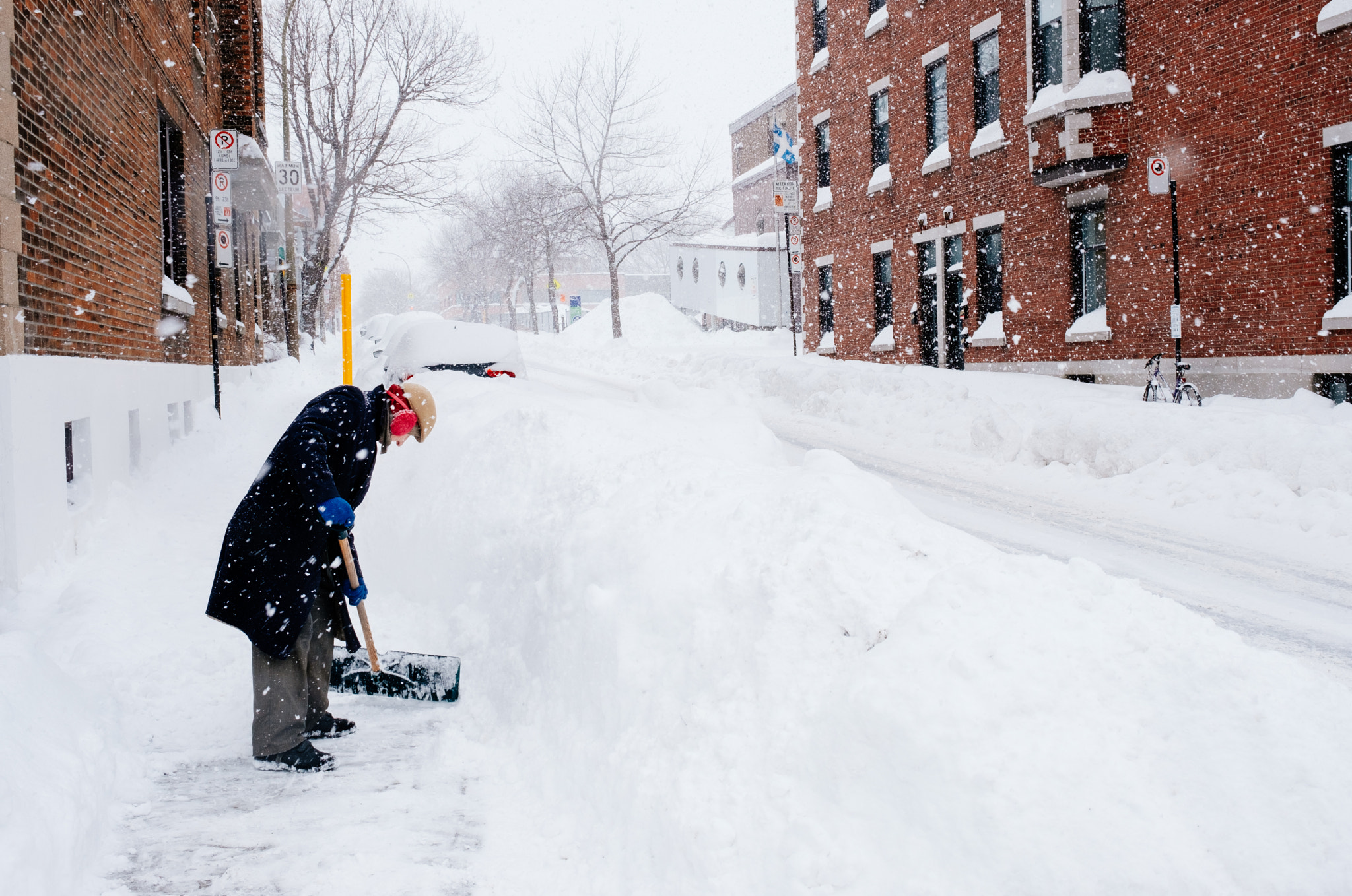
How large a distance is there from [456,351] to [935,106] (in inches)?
440

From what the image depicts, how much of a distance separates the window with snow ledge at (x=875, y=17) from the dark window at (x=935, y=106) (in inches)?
78.8

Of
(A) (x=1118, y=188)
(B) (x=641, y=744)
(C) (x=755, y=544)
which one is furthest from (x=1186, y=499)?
(A) (x=1118, y=188)

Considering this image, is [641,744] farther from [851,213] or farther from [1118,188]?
[851,213]

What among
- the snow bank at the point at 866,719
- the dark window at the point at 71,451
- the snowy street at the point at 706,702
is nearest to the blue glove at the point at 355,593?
the snowy street at the point at 706,702

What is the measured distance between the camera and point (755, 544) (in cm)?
405

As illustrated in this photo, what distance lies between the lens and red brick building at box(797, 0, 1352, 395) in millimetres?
11148

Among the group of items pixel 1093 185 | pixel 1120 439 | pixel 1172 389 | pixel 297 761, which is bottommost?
pixel 297 761

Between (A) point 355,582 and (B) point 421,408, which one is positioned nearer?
(A) point 355,582

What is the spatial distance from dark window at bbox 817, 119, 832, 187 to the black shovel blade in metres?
19.8

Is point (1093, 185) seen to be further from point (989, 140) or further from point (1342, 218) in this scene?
point (1342, 218)

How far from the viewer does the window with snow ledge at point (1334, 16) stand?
1031cm

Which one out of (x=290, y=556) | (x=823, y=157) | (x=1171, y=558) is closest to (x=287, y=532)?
(x=290, y=556)

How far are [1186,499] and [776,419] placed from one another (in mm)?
7215

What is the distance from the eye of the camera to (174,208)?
11.3m
